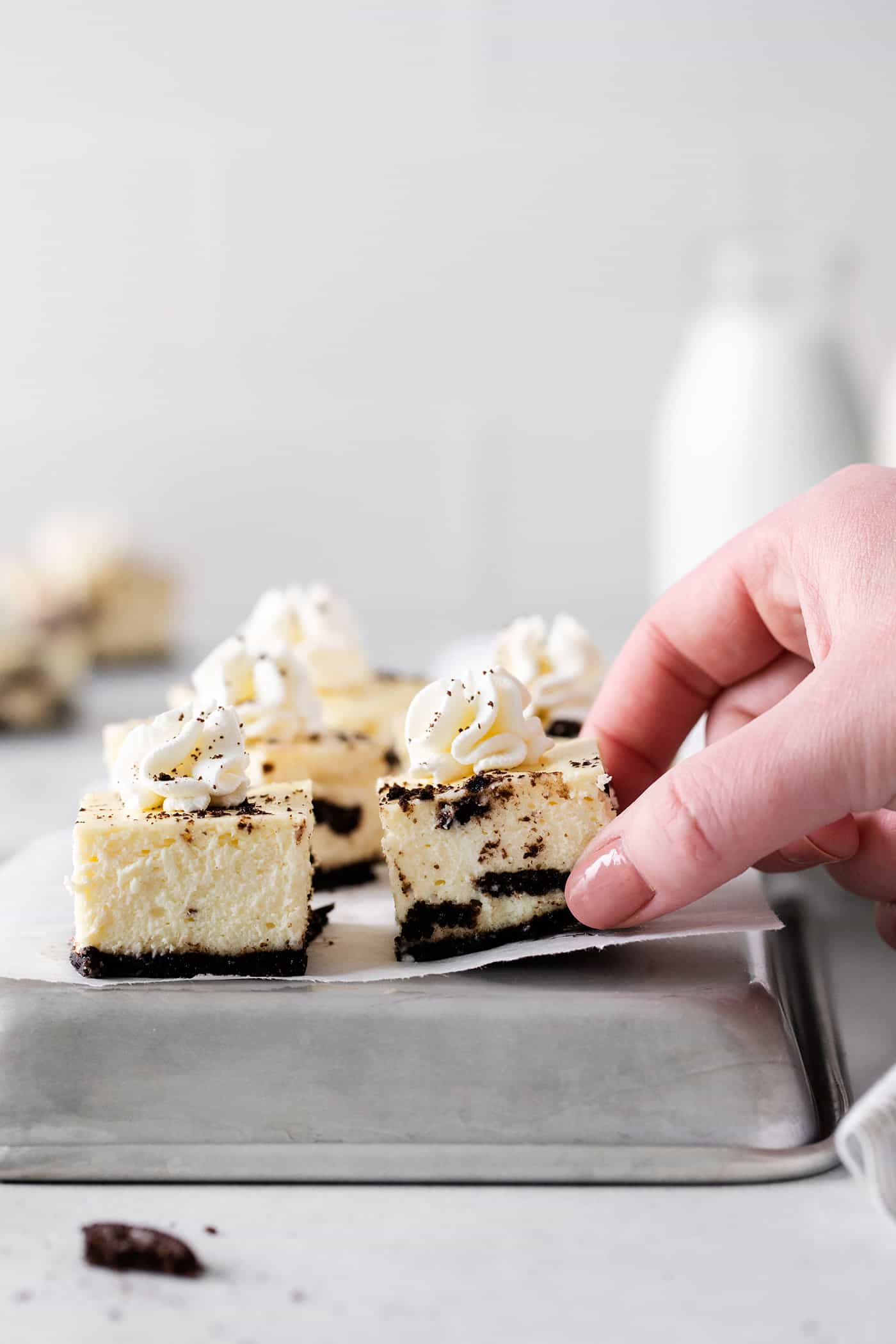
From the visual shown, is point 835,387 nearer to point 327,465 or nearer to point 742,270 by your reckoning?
point 742,270

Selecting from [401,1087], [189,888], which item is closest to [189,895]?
[189,888]

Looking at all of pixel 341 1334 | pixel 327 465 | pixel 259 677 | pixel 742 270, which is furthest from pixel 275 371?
pixel 341 1334

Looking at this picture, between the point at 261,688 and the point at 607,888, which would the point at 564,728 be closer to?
the point at 261,688

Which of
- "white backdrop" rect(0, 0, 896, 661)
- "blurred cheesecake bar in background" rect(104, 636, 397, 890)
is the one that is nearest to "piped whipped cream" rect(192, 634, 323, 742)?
"blurred cheesecake bar in background" rect(104, 636, 397, 890)

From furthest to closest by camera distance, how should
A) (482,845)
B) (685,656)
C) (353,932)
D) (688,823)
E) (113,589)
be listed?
(113,589) → (685,656) → (353,932) → (482,845) → (688,823)

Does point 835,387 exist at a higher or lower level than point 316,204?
lower

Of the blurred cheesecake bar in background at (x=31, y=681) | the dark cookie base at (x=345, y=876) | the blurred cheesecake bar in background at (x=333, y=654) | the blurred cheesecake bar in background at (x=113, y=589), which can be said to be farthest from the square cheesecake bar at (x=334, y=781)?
the blurred cheesecake bar in background at (x=113, y=589)
